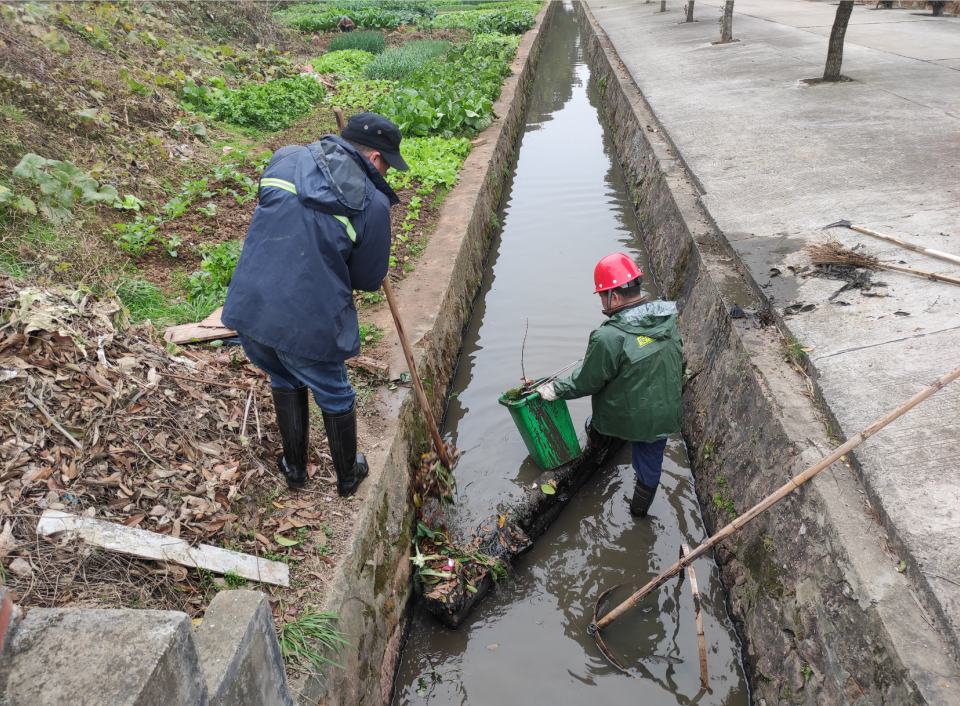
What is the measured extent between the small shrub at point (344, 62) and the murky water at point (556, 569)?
8715 mm

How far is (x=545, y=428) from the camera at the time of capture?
4223mm

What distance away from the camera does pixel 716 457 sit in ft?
14.1

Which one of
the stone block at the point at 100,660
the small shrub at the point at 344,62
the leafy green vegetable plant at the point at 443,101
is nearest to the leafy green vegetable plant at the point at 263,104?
the leafy green vegetable plant at the point at 443,101

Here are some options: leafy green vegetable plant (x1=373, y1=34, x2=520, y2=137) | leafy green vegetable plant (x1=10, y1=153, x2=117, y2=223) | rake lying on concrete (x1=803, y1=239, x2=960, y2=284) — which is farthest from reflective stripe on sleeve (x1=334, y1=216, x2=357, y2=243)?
leafy green vegetable plant (x1=373, y1=34, x2=520, y2=137)

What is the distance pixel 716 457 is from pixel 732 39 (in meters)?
13.6

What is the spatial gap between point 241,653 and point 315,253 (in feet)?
5.42

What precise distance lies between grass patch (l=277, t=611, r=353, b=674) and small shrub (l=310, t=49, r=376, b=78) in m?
12.8

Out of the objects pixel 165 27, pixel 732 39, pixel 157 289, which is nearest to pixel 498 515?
pixel 157 289

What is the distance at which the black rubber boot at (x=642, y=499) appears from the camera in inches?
165

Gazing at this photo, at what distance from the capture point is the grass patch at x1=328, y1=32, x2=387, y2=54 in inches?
650

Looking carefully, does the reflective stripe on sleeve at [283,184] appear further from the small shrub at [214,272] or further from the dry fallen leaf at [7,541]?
the small shrub at [214,272]

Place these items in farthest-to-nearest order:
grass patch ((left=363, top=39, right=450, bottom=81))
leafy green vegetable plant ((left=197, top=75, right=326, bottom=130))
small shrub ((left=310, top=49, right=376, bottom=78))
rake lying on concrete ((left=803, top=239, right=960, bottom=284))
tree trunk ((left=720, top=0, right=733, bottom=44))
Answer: tree trunk ((left=720, top=0, right=733, bottom=44)), small shrub ((left=310, top=49, right=376, bottom=78)), grass patch ((left=363, top=39, right=450, bottom=81)), leafy green vegetable plant ((left=197, top=75, right=326, bottom=130)), rake lying on concrete ((left=803, top=239, right=960, bottom=284))

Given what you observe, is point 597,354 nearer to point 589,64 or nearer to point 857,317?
point 857,317

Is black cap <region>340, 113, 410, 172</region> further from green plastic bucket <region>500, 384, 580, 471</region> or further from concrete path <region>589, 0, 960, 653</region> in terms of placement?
concrete path <region>589, 0, 960, 653</region>
